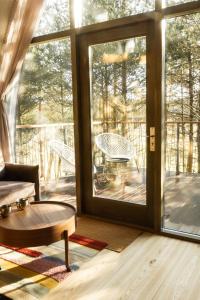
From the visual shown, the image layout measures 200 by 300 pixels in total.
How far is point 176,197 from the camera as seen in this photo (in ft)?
11.2

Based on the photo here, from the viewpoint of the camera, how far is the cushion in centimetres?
305

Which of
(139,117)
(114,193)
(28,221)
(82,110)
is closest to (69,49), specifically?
(82,110)

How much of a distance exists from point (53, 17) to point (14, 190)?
6.97 ft

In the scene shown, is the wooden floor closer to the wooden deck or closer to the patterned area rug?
the patterned area rug

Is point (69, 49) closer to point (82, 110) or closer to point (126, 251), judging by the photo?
point (82, 110)

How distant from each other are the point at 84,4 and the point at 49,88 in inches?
45.1

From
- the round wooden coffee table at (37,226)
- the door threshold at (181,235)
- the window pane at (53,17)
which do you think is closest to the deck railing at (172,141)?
the door threshold at (181,235)

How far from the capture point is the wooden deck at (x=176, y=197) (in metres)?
3.11

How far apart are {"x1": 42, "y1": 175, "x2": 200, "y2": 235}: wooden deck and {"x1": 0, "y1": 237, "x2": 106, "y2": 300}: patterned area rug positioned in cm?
73

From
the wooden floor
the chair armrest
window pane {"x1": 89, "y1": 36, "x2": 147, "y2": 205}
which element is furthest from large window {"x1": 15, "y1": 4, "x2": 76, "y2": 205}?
the wooden floor

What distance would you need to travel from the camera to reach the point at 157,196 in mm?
3020

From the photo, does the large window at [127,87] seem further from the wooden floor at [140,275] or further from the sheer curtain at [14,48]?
the wooden floor at [140,275]

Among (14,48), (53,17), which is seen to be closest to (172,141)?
(53,17)

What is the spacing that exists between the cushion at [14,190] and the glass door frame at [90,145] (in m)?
0.64
